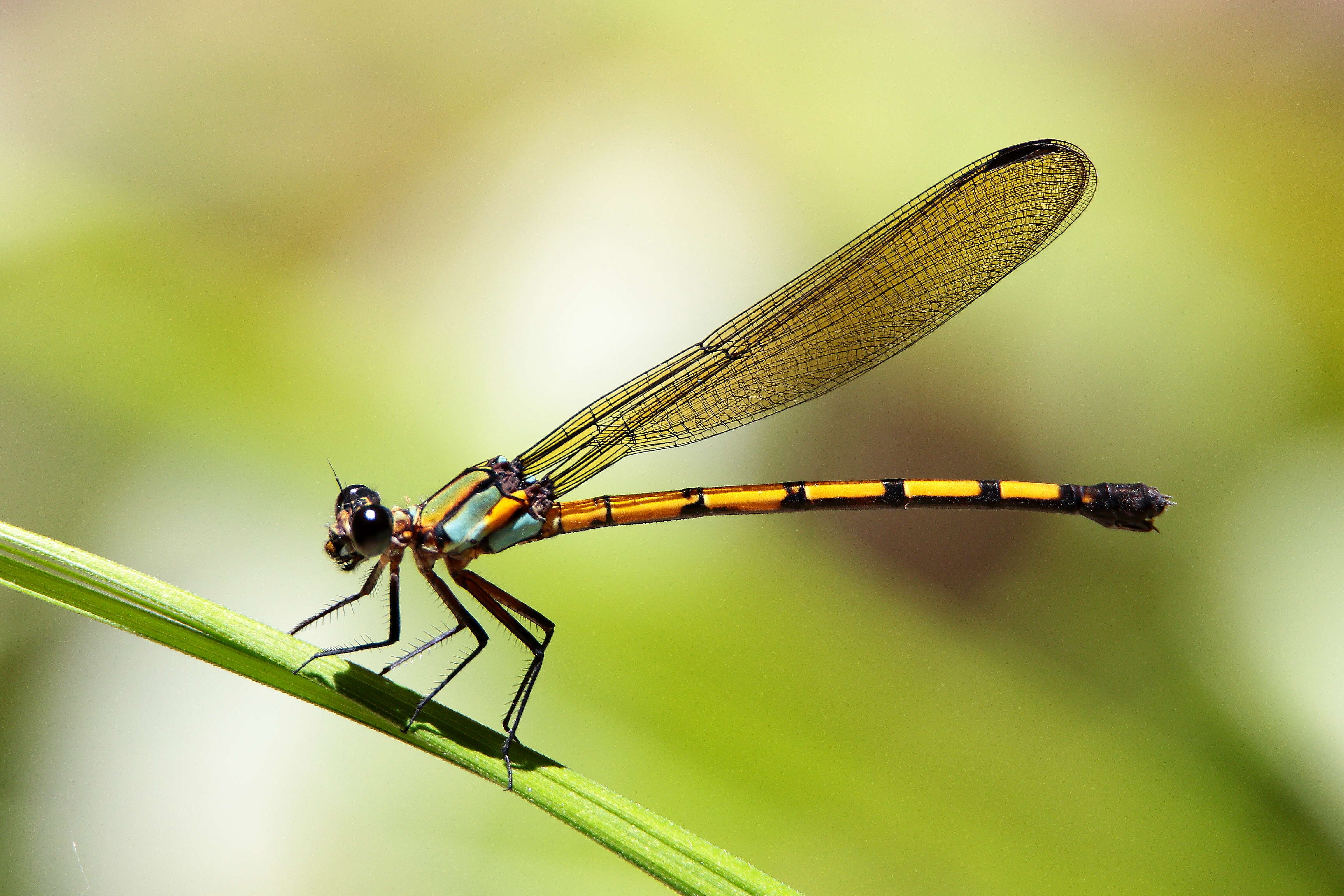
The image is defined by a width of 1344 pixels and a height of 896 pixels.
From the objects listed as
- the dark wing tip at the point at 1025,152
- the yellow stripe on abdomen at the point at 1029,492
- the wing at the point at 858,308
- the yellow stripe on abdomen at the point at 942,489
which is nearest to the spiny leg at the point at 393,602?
the wing at the point at 858,308

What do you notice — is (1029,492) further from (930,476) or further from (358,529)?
(358,529)

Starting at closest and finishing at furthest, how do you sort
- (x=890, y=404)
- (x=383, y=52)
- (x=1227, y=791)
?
1. (x=1227, y=791)
2. (x=890, y=404)
3. (x=383, y=52)

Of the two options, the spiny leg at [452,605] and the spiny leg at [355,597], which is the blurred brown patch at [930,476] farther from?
the spiny leg at [355,597]

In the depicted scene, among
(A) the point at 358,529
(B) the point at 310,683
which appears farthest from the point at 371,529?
(B) the point at 310,683

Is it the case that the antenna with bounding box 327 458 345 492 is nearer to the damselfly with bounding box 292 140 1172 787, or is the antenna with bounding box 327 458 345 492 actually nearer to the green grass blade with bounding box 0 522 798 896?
the damselfly with bounding box 292 140 1172 787

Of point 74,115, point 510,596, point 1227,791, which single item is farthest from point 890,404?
point 74,115

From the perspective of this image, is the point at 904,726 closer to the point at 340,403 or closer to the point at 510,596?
the point at 510,596

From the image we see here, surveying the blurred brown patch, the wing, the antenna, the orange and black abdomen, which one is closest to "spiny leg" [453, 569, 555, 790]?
the orange and black abdomen
